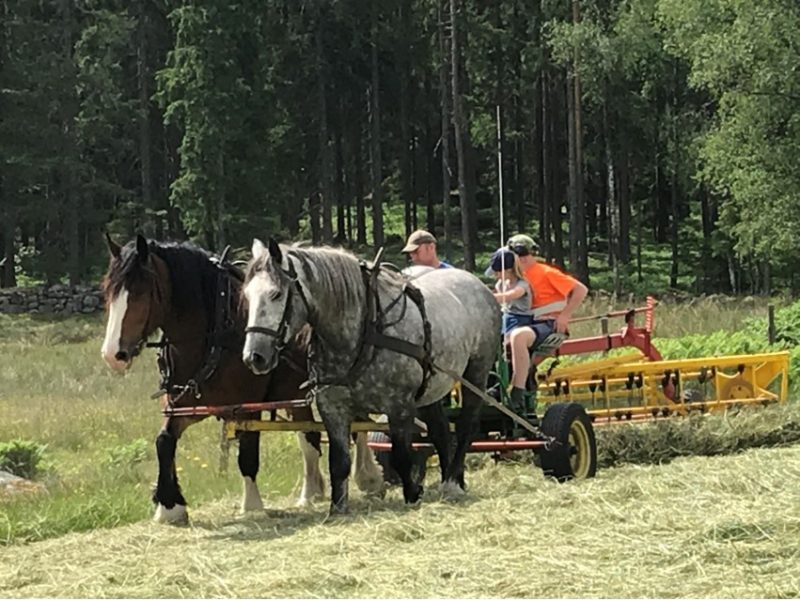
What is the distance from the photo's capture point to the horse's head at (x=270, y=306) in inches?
267

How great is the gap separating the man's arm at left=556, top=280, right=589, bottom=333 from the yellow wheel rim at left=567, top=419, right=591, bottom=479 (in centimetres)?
99

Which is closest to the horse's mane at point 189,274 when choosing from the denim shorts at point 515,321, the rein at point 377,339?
the rein at point 377,339

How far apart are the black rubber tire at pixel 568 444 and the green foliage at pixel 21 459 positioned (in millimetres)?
5618

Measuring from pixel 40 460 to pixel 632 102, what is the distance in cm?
3023

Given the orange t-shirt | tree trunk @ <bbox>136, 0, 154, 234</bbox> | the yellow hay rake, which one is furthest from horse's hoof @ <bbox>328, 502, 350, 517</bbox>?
tree trunk @ <bbox>136, 0, 154, 234</bbox>

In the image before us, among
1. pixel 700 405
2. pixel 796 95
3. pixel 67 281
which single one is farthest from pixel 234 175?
pixel 700 405

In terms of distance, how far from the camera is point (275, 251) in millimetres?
6961

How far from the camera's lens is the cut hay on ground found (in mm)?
5133

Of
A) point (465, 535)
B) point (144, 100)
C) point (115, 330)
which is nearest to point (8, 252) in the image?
point (144, 100)

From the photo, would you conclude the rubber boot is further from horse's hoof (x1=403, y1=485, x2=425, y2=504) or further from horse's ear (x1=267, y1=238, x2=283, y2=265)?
horse's ear (x1=267, y1=238, x2=283, y2=265)

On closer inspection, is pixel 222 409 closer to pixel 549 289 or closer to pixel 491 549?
pixel 491 549

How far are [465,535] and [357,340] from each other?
1635 millimetres

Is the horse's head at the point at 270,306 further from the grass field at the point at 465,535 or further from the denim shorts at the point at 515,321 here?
the denim shorts at the point at 515,321

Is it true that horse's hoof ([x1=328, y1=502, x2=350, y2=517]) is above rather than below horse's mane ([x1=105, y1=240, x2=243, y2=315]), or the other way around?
below
